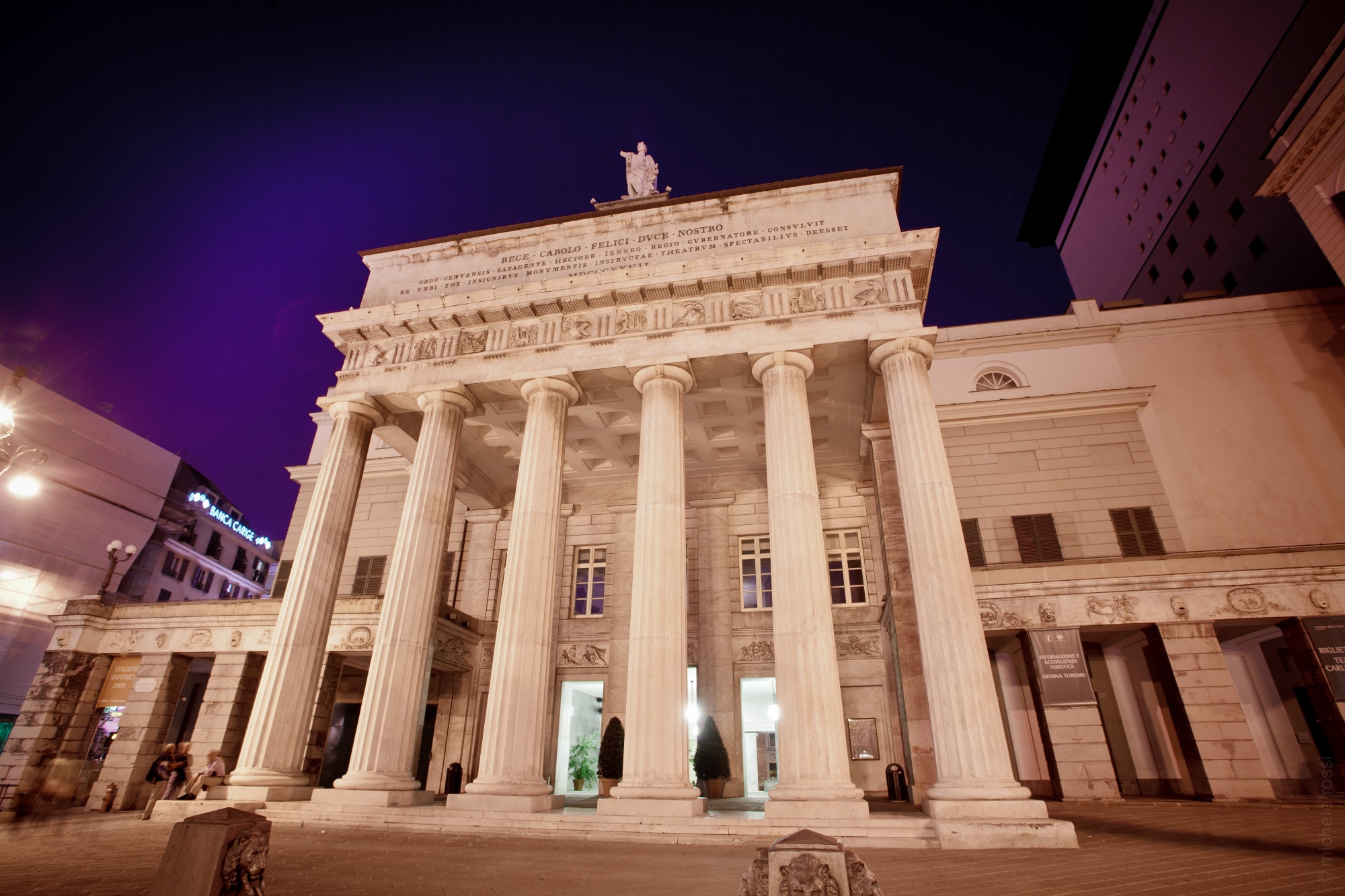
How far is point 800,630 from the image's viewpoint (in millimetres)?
13180

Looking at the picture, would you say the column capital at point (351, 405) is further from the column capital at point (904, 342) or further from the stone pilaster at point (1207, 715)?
the stone pilaster at point (1207, 715)

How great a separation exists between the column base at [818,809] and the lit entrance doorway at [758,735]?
9097mm

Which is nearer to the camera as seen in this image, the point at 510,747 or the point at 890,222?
the point at 510,747

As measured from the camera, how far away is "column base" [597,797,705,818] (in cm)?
1184

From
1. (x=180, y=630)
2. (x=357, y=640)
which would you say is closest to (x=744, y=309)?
(x=357, y=640)

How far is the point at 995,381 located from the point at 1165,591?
8.92m

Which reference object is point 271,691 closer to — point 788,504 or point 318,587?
point 318,587

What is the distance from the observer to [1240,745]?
1534 cm

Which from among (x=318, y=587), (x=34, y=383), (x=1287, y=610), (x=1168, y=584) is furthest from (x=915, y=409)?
(x=34, y=383)

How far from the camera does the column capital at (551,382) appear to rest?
17.2 m

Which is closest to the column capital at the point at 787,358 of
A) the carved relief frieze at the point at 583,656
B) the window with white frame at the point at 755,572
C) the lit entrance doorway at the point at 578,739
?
the window with white frame at the point at 755,572

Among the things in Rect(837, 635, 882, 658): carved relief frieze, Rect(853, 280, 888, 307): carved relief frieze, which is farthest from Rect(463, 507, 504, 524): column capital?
Rect(853, 280, 888, 307): carved relief frieze

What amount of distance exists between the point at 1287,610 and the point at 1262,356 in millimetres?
10651

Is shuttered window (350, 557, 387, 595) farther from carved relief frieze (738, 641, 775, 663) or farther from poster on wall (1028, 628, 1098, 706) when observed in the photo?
poster on wall (1028, 628, 1098, 706)
